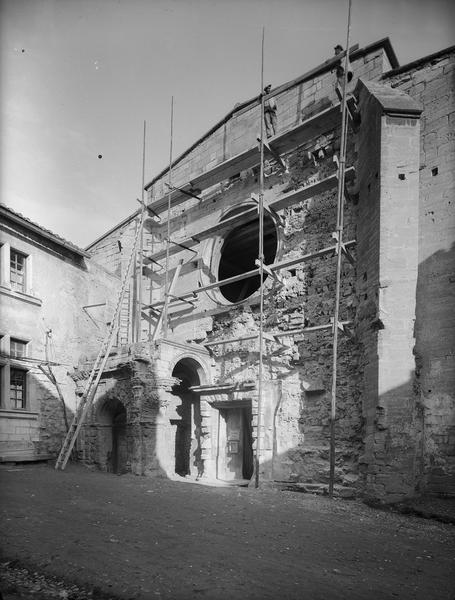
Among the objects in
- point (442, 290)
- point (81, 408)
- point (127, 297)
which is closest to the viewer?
point (442, 290)

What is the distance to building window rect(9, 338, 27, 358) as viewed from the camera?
13.0 metres

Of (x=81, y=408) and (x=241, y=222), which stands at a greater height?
(x=241, y=222)

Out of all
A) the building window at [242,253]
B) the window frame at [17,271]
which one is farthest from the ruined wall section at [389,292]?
the window frame at [17,271]

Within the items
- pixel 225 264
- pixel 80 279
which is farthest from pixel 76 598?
pixel 225 264

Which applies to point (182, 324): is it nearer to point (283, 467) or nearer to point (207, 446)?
point (207, 446)

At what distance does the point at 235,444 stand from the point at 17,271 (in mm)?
8006

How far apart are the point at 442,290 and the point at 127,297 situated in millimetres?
10874

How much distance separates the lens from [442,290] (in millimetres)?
9594

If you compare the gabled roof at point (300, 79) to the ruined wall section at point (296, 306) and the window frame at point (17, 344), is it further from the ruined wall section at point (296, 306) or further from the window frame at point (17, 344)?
the window frame at point (17, 344)

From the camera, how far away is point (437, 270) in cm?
977

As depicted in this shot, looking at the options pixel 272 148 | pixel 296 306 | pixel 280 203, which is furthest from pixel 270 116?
pixel 296 306

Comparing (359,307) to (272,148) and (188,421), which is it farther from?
(188,421)

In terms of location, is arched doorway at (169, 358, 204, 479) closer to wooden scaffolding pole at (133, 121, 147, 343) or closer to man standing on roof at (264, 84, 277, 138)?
wooden scaffolding pole at (133, 121, 147, 343)

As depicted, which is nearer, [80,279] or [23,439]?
[23,439]
